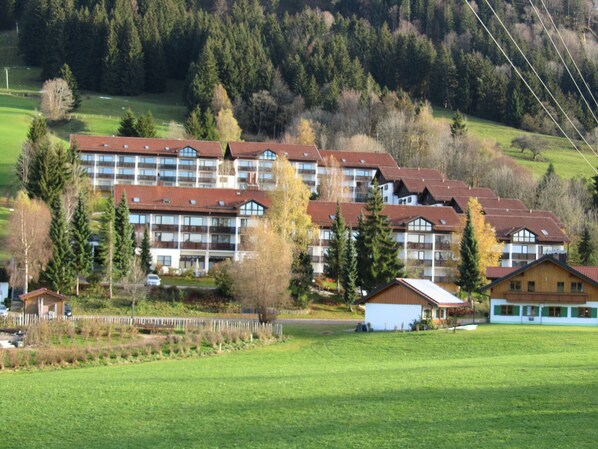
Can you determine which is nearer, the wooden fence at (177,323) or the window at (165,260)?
the wooden fence at (177,323)

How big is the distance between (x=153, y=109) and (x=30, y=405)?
12587cm

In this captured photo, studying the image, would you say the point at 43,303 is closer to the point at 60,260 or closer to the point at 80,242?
the point at 60,260

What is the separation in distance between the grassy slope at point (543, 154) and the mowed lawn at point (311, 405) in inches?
3551

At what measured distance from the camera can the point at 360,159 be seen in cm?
11506

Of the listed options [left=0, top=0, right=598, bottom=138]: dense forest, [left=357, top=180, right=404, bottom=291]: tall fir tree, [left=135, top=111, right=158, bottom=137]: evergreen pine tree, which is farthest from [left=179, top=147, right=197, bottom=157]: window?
[left=357, top=180, right=404, bottom=291]: tall fir tree

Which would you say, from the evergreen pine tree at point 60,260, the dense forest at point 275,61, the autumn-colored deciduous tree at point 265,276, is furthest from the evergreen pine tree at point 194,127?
the autumn-colored deciduous tree at point 265,276

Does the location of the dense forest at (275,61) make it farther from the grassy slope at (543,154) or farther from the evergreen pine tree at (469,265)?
the evergreen pine tree at (469,265)

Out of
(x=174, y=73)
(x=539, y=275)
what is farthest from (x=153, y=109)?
(x=539, y=275)

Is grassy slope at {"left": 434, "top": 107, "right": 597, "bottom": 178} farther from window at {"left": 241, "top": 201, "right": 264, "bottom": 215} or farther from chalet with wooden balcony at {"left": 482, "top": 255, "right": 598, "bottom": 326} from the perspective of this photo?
chalet with wooden balcony at {"left": 482, "top": 255, "right": 598, "bottom": 326}

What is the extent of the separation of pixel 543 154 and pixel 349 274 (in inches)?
2825

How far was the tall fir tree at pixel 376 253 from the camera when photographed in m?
73.3

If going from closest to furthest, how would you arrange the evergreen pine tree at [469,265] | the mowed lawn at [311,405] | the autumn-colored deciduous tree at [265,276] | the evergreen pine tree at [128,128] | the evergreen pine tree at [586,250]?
the mowed lawn at [311,405] < the autumn-colored deciduous tree at [265,276] < the evergreen pine tree at [469,265] < the evergreen pine tree at [586,250] < the evergreen pine tree at [128,128]

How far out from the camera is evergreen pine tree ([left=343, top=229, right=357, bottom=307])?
71.6 m

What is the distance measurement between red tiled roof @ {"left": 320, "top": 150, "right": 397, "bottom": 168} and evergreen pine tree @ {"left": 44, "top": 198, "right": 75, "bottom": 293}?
165 feet
